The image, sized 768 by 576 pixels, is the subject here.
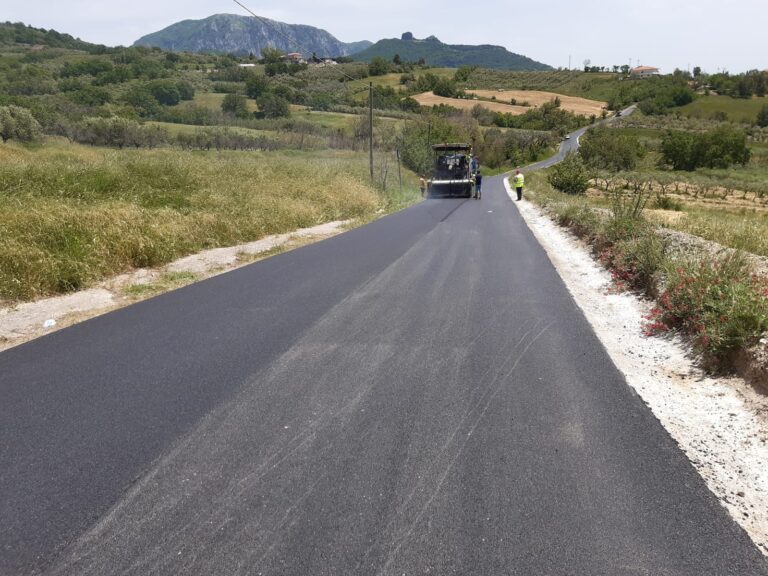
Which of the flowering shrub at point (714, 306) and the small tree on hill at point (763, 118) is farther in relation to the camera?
the small tree on hill at point (763, 118)

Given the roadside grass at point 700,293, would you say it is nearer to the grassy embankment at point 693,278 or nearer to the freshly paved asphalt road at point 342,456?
the grassy embankment at point 693,278

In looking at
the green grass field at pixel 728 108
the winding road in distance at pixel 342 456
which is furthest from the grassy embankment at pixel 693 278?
the green grass field at pixel 728 108

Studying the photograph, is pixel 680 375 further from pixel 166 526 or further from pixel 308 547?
pixel 166 526

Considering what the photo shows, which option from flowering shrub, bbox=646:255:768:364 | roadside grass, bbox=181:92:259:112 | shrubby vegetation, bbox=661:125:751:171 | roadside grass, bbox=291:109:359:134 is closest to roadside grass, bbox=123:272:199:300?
flowering shrub, bbox=646:255:768:364

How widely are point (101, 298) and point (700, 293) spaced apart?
27.7 ft

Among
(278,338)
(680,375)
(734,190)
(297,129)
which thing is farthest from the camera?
(297,129)

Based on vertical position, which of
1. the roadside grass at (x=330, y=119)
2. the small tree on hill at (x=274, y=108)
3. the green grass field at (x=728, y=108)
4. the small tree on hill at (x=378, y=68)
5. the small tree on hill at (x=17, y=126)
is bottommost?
the small tree on hill at (x=17, y=126)

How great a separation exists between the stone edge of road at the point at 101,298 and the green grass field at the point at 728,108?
15179 centimetres

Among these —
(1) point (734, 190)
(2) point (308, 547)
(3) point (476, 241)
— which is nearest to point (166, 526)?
(2) point (308, 547)

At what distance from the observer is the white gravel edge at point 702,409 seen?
119 inches

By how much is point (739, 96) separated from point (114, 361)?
19468 cm

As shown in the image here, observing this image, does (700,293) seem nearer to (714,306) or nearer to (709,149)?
(714,306)

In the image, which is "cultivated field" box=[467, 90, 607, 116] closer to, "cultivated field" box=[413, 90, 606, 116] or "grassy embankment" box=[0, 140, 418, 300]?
"cultivated field" box=[413, 90, 606, 116]

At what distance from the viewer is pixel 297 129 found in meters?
71.1
